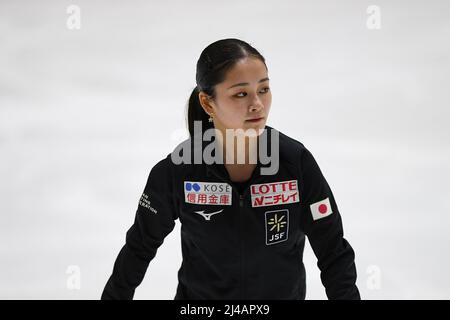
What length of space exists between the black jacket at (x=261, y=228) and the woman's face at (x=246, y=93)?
19 cm

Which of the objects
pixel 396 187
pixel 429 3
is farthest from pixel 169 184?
pixel 429 3

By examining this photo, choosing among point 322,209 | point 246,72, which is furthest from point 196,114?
point 322,209

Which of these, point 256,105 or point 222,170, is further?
point 222,170

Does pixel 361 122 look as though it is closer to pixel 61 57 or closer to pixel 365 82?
pixel 365 82

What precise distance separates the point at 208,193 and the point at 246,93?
39cm

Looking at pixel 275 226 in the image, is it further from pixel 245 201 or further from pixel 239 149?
pixel 239 149

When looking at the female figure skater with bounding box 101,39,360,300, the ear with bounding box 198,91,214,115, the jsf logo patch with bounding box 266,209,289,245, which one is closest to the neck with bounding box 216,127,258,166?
the female figure skater with bounding box 101,39,360,300

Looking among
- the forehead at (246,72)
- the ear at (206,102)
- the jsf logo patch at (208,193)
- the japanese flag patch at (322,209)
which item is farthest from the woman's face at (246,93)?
the japanese flag patch at (322,209)

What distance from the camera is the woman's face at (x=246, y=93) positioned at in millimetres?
2016

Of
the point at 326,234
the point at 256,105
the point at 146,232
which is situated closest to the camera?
the point at 256,105

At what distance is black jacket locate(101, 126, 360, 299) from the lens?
2092 millimetres

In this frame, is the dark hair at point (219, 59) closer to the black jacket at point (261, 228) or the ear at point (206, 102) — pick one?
the ear at point (206, 102)

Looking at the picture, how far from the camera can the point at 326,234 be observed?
211cm
